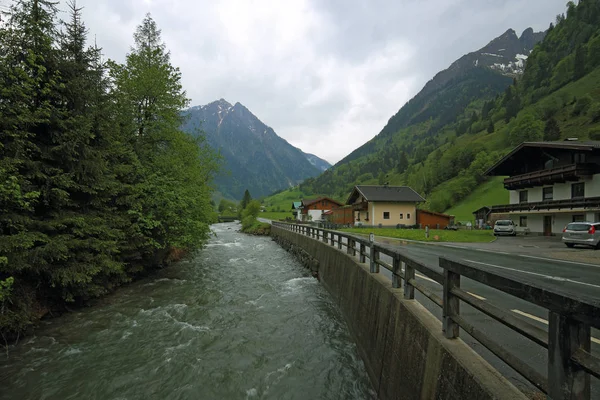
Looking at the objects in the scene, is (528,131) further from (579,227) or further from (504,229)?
(579,227)

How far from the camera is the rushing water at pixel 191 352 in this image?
573cm

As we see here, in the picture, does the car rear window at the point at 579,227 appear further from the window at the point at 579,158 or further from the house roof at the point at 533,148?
the window at the point at 579,158

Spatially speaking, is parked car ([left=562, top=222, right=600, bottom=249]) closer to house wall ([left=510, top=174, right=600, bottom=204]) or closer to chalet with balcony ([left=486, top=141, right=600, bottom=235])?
chalet with balcony ([left=486, top=141, right=600, bottom=235])

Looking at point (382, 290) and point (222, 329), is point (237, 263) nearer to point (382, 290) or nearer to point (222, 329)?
point (222, 329)

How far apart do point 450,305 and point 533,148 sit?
127 ft

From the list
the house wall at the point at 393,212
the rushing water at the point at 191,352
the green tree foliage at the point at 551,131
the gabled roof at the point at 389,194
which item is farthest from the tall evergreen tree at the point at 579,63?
the rushing water at the point at 191,352

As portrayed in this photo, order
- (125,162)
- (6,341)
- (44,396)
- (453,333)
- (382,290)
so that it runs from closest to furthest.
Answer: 1. (453,333)
2. (44,396)
3. (382,290)
4. (6,341)
5. (125,162)

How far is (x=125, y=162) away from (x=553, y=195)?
124ft

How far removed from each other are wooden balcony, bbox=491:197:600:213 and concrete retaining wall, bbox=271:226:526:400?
2733 cm

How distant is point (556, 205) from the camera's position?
27.8m

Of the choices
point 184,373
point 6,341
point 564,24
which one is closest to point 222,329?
point 184,373

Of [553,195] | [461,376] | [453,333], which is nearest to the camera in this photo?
[461,376]

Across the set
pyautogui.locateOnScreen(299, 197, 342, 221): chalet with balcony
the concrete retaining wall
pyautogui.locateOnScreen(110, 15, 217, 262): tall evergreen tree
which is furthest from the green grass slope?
the concrete retaining wall

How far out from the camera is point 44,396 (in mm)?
5504
